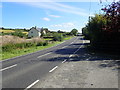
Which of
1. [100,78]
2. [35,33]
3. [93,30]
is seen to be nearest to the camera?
[100,78]

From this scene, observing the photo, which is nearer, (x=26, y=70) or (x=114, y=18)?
(x=26, y=70)

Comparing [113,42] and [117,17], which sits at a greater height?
[117,17]

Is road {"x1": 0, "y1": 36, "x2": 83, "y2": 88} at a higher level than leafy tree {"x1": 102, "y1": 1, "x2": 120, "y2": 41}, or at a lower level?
lower

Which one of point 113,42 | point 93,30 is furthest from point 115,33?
point 93,30

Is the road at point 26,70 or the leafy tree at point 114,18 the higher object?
the leafy tree at point 114,18

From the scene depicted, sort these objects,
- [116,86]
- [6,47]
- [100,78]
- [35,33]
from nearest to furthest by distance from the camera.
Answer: [116,86]
[100,78]
[6,47]
[35,33]

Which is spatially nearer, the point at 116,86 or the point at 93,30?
the point at 116,86

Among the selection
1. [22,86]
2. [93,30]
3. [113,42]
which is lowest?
[22,86]

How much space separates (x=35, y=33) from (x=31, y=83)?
10292 centimetres

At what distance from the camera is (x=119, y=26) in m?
17.2

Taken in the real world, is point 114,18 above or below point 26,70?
above

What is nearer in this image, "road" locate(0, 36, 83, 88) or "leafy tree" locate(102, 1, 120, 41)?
"road" locate(0, 36, 83, 88)

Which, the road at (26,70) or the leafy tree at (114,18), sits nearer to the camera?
the road at (26,70)

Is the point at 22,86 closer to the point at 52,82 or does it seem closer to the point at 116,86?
the point at 52,82
